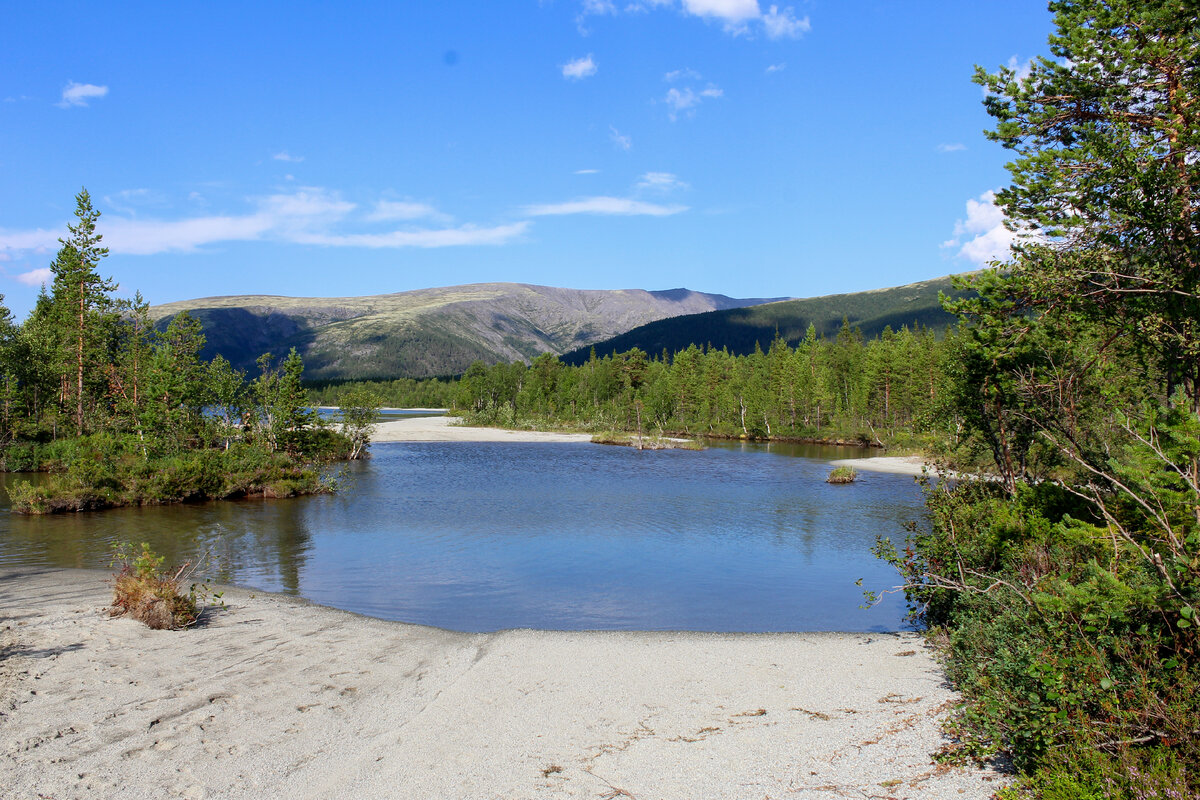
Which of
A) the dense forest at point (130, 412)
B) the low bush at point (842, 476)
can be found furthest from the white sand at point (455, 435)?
the low bush at point (842, 476)

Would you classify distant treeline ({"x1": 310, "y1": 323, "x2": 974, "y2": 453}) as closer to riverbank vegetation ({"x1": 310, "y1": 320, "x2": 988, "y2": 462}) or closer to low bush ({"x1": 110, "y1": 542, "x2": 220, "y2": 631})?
riverbank vegetation ({"x1": 310, "y1": 320, "x2": 988, "y2": 462})

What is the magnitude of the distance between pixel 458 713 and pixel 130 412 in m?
39.0

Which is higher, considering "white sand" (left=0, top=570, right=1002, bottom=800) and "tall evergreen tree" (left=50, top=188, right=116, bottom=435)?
"tall evergreen tree" (left=50, top=188, right=116, bottom=435)

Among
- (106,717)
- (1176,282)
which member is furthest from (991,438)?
(106,717)

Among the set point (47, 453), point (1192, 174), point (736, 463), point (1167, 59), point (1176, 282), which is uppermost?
point (1167, 59)

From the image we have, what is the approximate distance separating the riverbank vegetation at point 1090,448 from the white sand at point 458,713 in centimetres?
Answer: 119

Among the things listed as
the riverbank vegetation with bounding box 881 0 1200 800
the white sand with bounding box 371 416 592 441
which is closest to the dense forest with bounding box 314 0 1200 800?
the riverbank vegetation with bounding box 881 0 1200 800

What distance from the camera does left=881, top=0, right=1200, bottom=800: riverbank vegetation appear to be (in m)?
6.29

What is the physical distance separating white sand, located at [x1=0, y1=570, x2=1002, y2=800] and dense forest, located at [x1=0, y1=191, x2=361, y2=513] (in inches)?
821

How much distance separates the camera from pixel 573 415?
→ 431 ft

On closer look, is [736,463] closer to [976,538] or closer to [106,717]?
[976,538]

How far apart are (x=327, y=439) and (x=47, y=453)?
1691 centimetres

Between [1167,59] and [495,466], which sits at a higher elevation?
[1167,59]

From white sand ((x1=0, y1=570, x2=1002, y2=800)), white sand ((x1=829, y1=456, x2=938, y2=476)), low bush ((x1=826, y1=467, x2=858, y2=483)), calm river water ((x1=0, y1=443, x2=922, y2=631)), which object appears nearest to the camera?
white sand ((x1=0, y1=570, x2=1002, y2=800))
